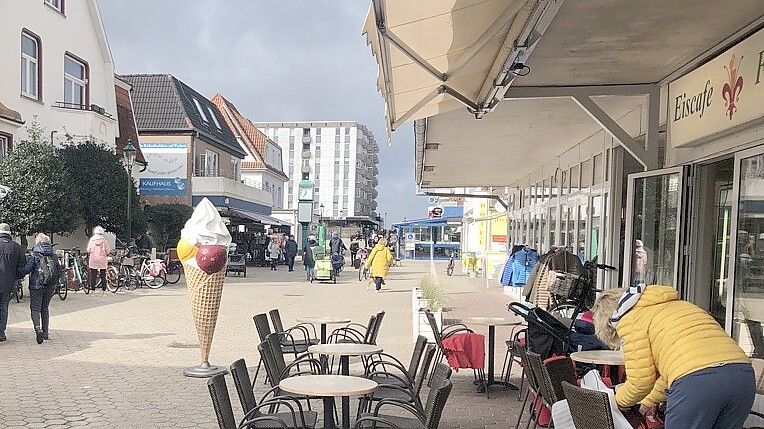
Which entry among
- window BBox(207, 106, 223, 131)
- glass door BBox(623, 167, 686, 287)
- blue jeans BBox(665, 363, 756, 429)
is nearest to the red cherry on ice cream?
glass door BBox(623, 167, 686, 287)

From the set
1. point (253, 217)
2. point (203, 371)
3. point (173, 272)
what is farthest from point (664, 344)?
point (253, 217)

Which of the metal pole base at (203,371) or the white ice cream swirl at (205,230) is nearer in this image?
the white ice cream swirl at (205,230)

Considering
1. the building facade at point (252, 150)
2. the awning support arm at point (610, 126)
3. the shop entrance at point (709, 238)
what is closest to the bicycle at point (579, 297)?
the shop entrance at point (709, 238)

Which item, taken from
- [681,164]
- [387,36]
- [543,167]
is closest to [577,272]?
[681,164]

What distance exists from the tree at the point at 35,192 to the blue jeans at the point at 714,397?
16.9 m

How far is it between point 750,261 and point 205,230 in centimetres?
547

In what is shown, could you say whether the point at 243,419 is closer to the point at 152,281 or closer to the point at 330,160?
the point at 152,281

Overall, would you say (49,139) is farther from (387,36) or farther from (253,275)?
(387,36)

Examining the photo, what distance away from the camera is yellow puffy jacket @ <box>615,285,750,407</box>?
3.53 metres

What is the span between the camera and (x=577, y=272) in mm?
9828

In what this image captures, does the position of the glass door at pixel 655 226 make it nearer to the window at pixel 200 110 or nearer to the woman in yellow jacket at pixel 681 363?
the woman in yellow jacket at pixel 681 363

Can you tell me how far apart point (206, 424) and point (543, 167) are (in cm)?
1281

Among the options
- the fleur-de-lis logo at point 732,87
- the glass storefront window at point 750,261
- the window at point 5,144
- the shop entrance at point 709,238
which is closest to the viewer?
the fleur-de-lis logo at point 732,87

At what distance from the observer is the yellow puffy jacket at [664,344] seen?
3.53m
